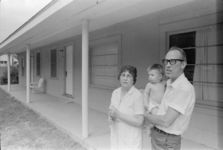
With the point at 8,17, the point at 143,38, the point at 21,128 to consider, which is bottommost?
the point at 21,128

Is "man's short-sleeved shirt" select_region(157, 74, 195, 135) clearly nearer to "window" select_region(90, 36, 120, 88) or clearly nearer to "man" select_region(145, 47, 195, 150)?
"man" select_region(145, 47, 195, 150)

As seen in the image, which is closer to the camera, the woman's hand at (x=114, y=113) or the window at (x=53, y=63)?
the woman's hand at (x=114, y=113)

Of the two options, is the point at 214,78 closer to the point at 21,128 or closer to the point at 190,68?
the point at 190,68

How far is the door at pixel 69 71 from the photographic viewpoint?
748 cm

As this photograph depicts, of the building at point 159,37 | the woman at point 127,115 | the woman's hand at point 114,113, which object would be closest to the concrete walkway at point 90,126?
the building at point 159,37

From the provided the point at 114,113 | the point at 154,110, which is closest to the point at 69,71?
the point at 114,113

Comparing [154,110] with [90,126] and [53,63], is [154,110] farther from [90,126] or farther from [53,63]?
[53,63]

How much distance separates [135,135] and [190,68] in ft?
6.84

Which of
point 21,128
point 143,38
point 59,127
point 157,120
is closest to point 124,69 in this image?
point 157,120

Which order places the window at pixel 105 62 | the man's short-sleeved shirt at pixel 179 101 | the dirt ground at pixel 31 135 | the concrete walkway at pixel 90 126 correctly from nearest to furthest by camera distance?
the man's short-sleeved shirt at pixel 179 101, the concrete walkway at pixel 90 126, the dirt ground at pixel 31 135, the window at pixel 105 62

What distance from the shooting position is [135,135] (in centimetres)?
186

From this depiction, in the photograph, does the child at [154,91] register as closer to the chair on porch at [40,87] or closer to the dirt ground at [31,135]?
the dirt ground at [31,135]

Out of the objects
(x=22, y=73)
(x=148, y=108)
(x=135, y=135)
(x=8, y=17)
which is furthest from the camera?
(x=22, y=73)

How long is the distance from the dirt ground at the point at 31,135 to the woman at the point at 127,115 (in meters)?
1.62
